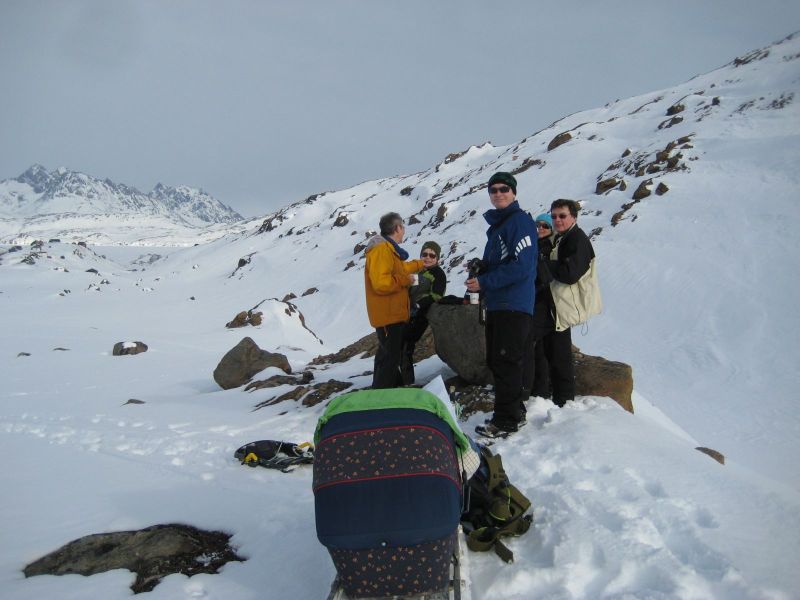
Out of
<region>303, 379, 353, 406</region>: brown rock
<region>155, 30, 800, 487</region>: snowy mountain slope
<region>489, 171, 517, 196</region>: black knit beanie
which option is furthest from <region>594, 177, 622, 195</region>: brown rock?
<region>489, 171, 517, 196</region>: black knit beanie

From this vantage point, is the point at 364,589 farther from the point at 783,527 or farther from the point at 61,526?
the point at 61,526

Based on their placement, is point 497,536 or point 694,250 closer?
point 497,536

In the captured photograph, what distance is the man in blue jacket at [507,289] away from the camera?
4660mm

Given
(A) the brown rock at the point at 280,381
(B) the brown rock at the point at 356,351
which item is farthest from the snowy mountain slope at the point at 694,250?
(A) the brown rock at the point at 280,381

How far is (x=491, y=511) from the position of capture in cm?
326

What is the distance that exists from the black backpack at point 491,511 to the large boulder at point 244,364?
362 inches

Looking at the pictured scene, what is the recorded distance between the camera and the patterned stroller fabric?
7.96 feet

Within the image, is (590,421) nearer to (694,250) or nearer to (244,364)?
(244,364)

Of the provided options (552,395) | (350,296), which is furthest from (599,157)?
(552,395)

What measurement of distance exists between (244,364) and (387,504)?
10.5 meters

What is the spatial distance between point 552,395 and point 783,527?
2888mm

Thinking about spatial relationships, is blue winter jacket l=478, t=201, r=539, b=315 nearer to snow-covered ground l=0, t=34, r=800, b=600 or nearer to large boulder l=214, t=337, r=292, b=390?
snow-covered ground l=0, t=34, r=800, b=600

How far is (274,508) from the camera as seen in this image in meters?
4.30

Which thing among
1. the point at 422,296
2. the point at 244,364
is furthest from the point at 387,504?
the point at 244,364
